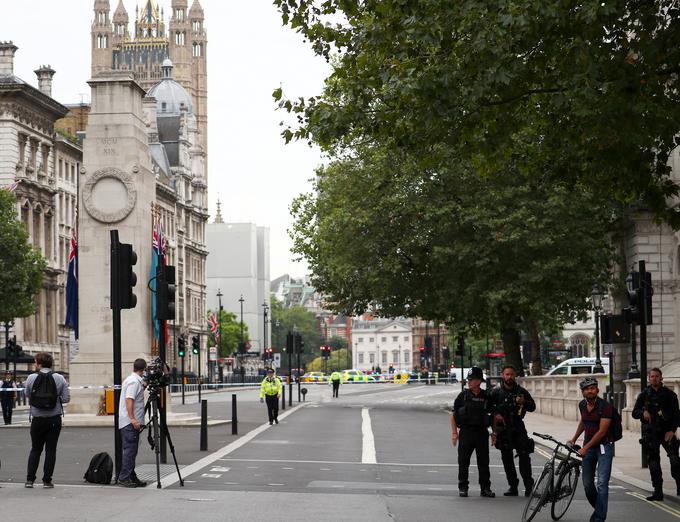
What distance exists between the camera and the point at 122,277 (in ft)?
62.1

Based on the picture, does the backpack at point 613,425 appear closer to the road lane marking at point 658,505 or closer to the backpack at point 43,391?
the road lane marking at point 658,505

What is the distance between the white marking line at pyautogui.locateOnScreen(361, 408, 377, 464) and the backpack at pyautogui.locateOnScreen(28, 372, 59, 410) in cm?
757

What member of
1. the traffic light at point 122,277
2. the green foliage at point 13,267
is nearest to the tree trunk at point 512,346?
the green foliage at point 13,267

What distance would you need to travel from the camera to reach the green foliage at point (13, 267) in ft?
201

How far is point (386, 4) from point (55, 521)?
25.1 feet

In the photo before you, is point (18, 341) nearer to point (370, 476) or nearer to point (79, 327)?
point (79, 327)

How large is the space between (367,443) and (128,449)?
12.2 meters

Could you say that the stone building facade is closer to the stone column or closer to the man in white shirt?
the stone column

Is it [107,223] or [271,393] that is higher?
[107,223]

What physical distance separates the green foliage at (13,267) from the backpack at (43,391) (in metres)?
44.1

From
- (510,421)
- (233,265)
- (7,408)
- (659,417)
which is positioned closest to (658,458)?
(659,417)

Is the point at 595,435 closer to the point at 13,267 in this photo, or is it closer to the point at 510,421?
the point at 510,421

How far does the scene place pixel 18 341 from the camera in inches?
3100

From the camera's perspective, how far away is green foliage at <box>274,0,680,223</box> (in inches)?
656
